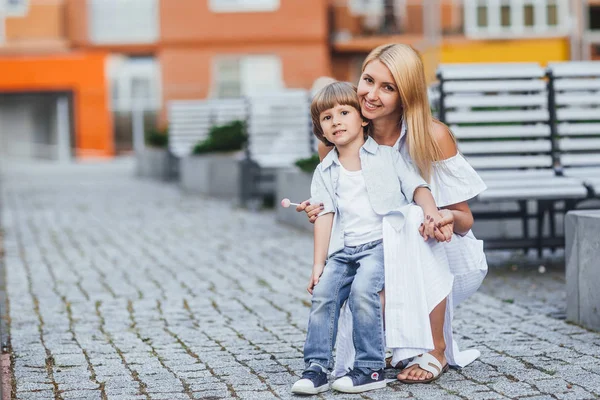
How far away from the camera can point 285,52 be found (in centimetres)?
3491

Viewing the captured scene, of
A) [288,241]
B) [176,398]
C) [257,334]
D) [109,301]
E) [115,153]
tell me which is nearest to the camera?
[176,398]

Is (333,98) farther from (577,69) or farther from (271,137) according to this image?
(271,137)

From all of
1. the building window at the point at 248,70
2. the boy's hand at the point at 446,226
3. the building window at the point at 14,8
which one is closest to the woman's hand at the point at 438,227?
the boy's hand at the point at 446,226

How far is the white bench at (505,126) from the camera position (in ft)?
27.6

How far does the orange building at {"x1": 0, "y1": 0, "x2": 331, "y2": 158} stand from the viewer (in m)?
34.9

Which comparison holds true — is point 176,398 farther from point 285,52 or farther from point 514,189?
point 285,52

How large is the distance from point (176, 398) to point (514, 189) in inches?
143

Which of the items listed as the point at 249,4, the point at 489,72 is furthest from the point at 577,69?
the point at 249,4

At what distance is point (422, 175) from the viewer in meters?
5.05

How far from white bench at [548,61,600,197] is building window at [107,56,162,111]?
29.2 meters

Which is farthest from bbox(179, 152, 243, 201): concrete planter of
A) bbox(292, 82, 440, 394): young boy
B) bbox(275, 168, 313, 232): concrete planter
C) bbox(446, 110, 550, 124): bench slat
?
bbox(292, 82, 440, 394): young boy

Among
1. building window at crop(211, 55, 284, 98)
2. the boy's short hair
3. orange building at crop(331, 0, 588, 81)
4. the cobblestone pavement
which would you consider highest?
orange building at crop(331, 0, 588, 81)

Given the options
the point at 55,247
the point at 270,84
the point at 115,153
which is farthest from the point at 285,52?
the point at 55,247

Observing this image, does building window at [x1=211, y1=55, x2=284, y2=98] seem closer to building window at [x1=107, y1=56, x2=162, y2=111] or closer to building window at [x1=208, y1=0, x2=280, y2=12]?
building window at [x1=208, y1=0, x2=280, y2=12]
